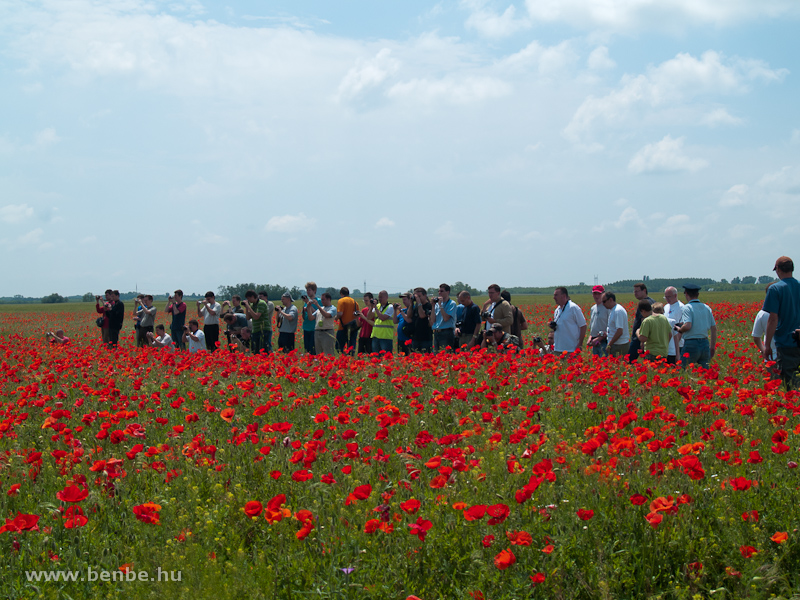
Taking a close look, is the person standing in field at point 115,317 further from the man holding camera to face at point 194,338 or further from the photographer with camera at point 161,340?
the man holding camera to face at point 194,338

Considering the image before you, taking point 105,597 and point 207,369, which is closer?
point 105,597

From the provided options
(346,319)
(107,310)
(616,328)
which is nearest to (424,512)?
(616,328)

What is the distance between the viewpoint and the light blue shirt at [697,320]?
30.6 ft

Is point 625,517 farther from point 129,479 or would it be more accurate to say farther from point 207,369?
point 207,369

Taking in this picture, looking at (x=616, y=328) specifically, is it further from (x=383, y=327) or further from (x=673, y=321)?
(x=383, y=327)

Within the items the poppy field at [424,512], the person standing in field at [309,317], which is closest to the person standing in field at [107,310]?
the person standing in field at [309,317]

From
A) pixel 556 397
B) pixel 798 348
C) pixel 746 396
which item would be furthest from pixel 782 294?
pixel 556 397

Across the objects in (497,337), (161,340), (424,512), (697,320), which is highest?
(697,320)

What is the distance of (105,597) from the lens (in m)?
3.26

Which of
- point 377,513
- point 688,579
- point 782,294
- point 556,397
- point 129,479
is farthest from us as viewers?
point 782,294

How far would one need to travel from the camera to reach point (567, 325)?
1053 cm

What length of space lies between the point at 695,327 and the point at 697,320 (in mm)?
106

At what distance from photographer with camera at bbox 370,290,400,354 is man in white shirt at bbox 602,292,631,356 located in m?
4.07

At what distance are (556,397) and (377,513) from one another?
346cm
